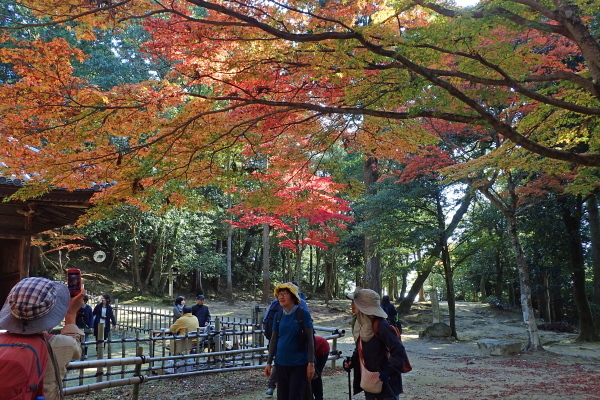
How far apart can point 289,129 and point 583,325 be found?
13.2m

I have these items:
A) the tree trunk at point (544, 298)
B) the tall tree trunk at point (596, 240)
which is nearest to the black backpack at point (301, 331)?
the tall tree trunk at point (596, 240)

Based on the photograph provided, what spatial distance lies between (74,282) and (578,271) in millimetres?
16540

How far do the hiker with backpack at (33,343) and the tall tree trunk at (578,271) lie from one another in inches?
632

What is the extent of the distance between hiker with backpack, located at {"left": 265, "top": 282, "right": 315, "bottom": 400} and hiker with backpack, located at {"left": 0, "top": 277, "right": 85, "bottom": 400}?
2265 mm

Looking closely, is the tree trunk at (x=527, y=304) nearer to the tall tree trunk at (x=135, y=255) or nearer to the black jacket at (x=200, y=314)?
the black jacket at (x=200, y=314)

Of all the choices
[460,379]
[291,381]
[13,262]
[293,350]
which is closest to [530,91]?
[293,350]

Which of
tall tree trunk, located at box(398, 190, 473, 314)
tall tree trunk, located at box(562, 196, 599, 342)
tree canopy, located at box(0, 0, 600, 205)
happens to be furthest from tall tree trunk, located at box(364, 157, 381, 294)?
tree canopy, located at box(0, 0, 600, 205)

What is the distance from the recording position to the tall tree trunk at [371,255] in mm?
15656

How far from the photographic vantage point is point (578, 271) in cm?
1500

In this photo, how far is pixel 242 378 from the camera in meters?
7.87

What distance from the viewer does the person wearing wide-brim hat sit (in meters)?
3.57

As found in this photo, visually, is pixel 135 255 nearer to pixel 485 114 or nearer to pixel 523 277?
pixel 523 277

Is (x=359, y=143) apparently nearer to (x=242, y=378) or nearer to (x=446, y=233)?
(x=242, y=378)

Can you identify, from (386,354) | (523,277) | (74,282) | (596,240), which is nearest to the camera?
(74,282)
